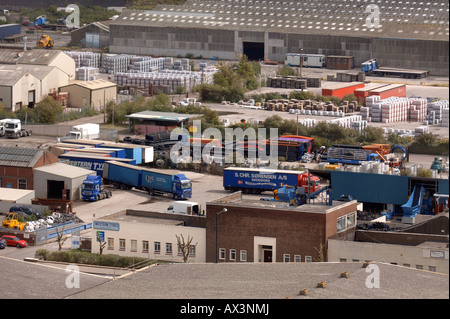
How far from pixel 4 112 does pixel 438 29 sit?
3729 centimetres

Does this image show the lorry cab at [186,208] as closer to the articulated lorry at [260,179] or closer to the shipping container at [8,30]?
the articulated lorry at [260,179]

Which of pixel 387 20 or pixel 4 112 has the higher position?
pixel 387 20

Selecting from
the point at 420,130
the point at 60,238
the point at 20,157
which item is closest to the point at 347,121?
the point at 420,130

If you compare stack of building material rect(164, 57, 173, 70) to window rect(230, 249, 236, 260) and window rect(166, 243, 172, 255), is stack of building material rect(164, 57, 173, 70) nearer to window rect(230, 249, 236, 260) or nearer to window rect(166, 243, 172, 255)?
window rect(166, 243, 172, 255)

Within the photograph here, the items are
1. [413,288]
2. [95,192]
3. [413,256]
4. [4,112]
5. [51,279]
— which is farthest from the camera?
[4,112]

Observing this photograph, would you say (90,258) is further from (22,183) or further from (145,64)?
(145,64)

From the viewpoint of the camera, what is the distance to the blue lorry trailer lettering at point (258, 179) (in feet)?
151

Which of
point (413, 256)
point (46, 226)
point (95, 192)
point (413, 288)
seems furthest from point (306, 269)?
point (95, 192)

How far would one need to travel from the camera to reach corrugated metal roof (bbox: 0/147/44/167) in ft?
153

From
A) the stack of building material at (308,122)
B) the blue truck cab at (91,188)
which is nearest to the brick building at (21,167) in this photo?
the blue truck cab at (91,188)

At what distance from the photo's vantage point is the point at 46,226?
39.9 m

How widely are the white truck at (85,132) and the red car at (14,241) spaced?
19526 millimetres

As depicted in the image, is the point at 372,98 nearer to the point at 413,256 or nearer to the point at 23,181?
the point at 23,181

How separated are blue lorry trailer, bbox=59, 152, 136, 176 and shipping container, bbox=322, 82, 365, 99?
84.0 feet
